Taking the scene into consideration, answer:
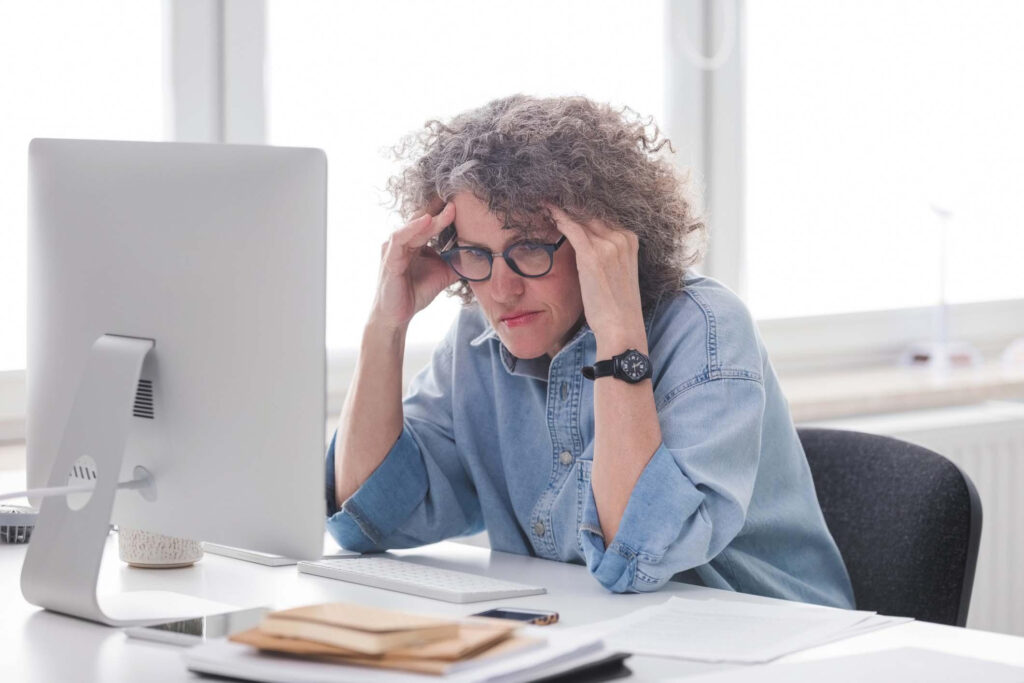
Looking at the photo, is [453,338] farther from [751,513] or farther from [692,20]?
[692,20]

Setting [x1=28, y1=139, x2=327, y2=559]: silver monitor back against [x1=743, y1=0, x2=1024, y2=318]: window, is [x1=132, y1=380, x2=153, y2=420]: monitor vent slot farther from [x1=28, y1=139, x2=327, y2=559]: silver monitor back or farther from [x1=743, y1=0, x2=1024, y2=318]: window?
[x1=743, y1=0, x2=1024, y2=318]: window

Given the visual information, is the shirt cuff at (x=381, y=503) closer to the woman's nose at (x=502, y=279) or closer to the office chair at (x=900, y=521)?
the woman's nose at (x=502, y=279)

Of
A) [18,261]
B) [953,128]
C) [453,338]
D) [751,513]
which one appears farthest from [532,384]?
[953,128]

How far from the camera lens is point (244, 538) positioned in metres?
1.25

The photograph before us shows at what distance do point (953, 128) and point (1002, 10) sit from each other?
37cm

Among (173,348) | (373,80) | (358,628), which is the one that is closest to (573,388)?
(173,348)

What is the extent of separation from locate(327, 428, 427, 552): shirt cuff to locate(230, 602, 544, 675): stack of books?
2.02 feet

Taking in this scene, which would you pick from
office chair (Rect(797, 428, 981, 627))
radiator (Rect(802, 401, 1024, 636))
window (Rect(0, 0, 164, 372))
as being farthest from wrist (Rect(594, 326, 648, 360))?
radiator (Rect(802, 401, 1024, 636))

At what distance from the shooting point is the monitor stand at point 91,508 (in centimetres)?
129

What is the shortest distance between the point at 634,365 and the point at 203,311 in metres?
0.51

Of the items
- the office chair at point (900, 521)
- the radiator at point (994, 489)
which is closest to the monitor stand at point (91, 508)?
the office chair at point (900, 521)

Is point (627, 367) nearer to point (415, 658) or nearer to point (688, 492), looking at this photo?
point (688, 492)

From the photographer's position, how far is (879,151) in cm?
340

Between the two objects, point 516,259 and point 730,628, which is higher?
point 516,259
